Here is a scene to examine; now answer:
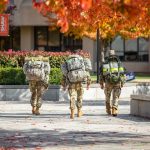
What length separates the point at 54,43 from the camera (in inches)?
1759

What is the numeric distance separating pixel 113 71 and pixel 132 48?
28.4 meters

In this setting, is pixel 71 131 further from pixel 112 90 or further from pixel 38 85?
pixel 38 85

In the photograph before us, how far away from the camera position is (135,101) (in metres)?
17.0

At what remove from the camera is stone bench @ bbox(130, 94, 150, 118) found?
16.2 meters

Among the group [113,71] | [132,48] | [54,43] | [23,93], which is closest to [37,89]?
[113,71]

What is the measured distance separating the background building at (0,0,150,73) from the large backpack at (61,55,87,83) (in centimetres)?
2634

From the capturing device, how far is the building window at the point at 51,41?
145 feet

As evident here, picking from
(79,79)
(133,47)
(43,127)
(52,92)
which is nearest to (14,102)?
(52,92)

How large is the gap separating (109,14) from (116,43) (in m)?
30.8

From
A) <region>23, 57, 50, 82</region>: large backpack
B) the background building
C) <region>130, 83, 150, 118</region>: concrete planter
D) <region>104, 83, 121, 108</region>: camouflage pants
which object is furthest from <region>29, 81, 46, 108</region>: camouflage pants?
the background building

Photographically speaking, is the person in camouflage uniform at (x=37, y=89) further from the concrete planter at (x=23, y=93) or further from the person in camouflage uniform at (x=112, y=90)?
the concrete planter at (x=23, y=93)

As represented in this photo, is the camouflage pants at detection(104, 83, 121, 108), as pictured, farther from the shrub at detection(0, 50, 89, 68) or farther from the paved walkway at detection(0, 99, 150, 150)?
the shrub at detection(0, 50, 89, 68)

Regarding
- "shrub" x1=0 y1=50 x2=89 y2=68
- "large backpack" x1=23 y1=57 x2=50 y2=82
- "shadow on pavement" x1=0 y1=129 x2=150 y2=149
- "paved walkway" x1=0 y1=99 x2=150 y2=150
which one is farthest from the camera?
"shrub" x1=0 y1=50 x2=89 y2=68

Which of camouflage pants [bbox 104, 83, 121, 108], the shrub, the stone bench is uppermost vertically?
the shrub
